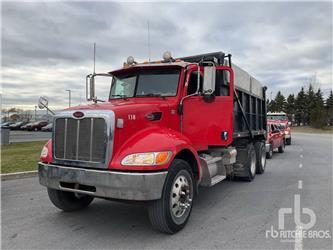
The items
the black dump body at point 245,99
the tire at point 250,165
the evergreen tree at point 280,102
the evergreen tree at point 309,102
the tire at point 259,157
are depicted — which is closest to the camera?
the black dump body at point 245,99

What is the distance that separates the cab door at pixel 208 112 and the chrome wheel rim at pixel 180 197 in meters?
1.06

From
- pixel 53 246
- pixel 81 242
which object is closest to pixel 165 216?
pixel 81 242

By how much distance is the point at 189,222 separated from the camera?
16.5 feet

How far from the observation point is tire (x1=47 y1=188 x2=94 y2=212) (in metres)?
5.27

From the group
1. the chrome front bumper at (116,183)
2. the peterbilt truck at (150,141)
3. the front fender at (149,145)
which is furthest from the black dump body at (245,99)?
the chrome front bumper at (116,183)

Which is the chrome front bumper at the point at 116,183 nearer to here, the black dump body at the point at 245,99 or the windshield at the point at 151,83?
the windshield at the point at 151,83

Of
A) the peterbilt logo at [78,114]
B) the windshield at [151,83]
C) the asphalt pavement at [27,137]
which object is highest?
the windshield at [151,83]

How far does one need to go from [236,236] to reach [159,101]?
7.95 feet

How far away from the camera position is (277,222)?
506cm

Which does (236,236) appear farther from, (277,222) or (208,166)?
(208,166)

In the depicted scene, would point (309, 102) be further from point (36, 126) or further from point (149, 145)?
point (149, 145)

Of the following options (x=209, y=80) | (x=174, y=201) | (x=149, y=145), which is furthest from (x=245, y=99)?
(x=149, y=145)

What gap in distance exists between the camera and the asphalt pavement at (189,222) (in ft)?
13.8

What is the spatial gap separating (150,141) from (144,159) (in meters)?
0.32
